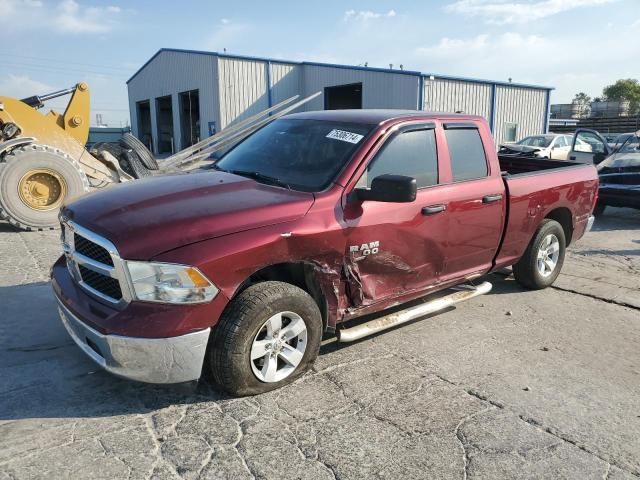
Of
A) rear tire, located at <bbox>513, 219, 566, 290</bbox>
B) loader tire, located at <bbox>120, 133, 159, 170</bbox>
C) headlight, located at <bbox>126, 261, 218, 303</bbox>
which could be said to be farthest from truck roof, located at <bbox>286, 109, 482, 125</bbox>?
loader tire, located at <bbox>120, 133, 159, 170</bbox>

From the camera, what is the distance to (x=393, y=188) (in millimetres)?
3367

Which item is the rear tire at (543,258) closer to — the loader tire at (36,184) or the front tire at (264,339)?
the front tire at (264,339)

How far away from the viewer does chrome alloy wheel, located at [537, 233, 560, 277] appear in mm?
5566

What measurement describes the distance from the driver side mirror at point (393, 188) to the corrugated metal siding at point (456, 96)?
1766 cm

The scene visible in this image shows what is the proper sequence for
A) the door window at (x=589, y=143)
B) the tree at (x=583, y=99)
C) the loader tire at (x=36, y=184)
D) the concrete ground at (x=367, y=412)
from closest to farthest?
the concrete ground at (x=367, y=412) → the loader tire at (x=36, y=184) → the door window at (x=589, y=143) → the tree at (x=583, y=99)

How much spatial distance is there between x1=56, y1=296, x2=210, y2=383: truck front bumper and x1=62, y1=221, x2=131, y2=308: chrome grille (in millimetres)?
231

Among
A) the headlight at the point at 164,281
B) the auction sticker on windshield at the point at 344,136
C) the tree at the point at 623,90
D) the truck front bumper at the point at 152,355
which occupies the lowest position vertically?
the truck front bumper at the point at 152,355

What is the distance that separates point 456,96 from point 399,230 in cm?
1986

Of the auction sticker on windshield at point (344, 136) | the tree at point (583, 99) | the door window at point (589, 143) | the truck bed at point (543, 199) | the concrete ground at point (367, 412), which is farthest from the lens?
the tree at point (583, 99)

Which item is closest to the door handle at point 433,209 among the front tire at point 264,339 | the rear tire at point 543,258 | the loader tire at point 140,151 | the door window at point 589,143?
the front tire at point 264,339

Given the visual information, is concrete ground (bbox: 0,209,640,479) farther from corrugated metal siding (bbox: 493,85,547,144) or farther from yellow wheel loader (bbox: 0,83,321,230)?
corrugated metal siding (bbox: 493,85,547,144)

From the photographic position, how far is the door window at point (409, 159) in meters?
3.81

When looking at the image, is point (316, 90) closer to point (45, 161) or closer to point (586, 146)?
point (586, 146)

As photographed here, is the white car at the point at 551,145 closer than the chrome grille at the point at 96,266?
No
